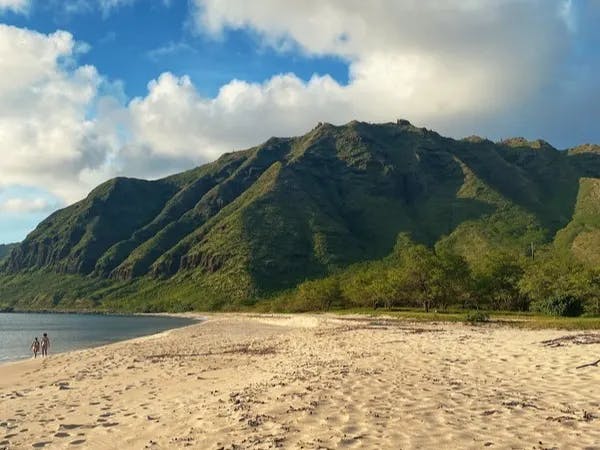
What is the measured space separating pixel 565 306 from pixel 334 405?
66405 mm

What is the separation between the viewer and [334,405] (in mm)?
13523

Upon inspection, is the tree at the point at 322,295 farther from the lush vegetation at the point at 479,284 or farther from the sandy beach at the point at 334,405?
the sandy beach at the point at 334,405

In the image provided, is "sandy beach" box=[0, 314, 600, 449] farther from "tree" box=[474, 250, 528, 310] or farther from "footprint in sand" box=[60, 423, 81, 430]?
"tree" box=[474, 250, 528, 310]

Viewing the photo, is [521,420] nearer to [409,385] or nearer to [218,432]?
[409,385]

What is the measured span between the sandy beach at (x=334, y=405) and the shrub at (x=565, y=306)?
4863 cm

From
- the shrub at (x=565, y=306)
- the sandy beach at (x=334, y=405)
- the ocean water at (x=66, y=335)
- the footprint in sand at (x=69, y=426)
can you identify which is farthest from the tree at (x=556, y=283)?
the footprint in sand at (x=69, y=426)

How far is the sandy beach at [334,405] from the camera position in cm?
1073

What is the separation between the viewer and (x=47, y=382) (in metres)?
24.6

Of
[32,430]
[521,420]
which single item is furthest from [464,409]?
[32,430]

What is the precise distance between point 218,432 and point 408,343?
22003 millimetres

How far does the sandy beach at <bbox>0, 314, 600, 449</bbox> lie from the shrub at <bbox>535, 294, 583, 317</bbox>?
160 feet

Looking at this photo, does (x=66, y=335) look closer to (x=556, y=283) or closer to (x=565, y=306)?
(x=565, y=306)

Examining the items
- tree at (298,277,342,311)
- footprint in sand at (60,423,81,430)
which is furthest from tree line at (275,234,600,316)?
footprint in sand at (60,423,81,430)

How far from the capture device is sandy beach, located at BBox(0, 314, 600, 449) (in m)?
10.7
